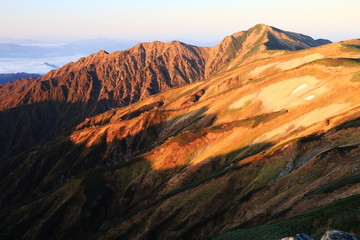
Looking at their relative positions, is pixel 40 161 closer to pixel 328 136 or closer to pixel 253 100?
pixel 253 100

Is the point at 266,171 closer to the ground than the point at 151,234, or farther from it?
farther from it

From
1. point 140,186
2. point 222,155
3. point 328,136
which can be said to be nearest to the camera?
point 328,136

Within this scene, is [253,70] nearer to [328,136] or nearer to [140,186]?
[140,186]

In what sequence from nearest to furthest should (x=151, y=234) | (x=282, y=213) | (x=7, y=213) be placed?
(x=282, y=213) < (x=151, y=234) < (x=7, y=213)

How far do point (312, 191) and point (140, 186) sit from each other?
219 ft

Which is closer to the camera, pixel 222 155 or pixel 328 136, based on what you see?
pixel 328 136

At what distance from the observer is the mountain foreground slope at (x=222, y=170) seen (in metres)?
43.8

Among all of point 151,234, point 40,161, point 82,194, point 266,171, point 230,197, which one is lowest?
point 40,161

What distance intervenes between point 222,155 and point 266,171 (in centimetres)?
2460

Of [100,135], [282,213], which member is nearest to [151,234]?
[282,213]

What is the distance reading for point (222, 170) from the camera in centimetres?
7719

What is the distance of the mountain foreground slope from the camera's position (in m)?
43.8

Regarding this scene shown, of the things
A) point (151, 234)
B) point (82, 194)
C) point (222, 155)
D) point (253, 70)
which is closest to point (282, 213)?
point (151, 234)

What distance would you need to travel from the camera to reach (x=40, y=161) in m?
167
